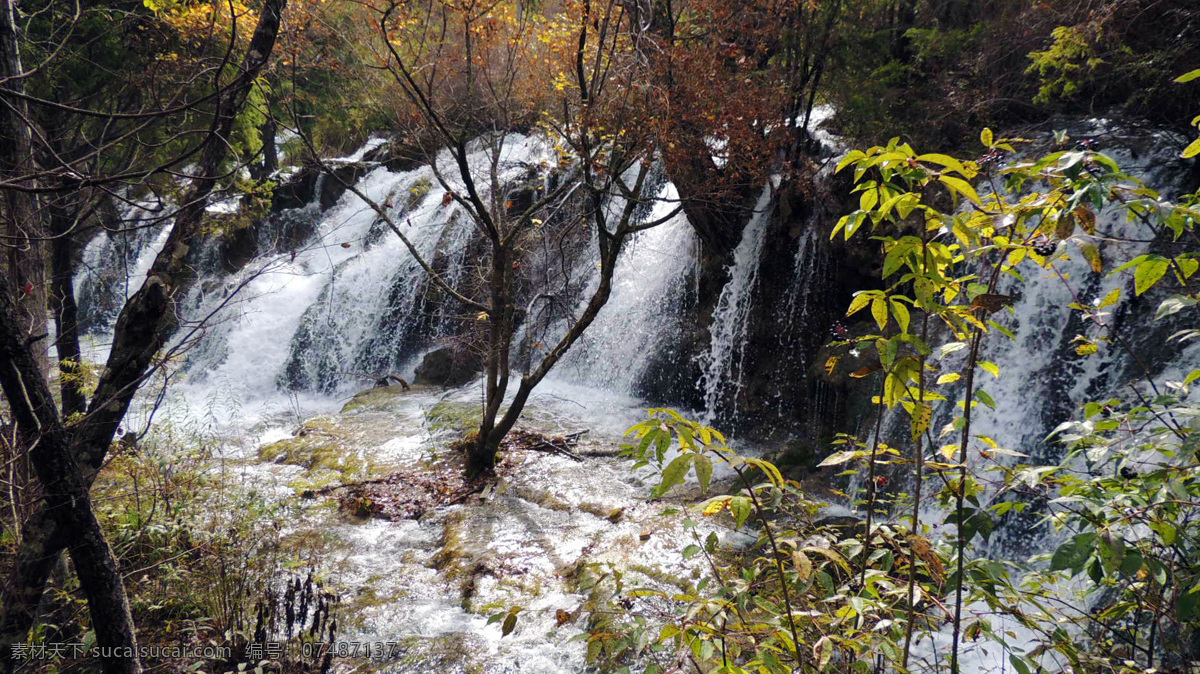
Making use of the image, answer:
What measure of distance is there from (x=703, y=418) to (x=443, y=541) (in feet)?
15.5

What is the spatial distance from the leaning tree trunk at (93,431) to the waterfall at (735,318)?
684 centimetres

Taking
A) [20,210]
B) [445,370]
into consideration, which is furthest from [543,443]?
[20,210]

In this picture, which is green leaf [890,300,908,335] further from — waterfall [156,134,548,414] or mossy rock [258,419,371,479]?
waterfall [156,134,548,414]

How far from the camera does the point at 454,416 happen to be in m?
8.66

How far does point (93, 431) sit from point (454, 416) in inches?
236

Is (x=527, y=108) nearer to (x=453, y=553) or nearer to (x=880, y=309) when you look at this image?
(x=453, y=553)

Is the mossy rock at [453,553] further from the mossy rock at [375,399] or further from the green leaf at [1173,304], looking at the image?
the green leaf at [1173,304]

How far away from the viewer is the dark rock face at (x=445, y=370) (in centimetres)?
1084

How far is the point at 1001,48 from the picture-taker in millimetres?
6727

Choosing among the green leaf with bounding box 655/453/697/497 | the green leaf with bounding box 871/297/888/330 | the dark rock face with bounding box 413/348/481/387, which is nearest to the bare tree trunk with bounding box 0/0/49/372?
the green leaf with bounding box 655/453/697/497

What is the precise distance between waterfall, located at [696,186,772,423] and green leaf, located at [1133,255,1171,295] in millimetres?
7409

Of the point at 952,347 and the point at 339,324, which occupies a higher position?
the point at 339,324

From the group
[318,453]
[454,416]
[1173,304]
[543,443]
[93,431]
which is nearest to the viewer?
[1173,304]

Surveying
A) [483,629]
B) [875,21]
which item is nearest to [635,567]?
[483,629]
